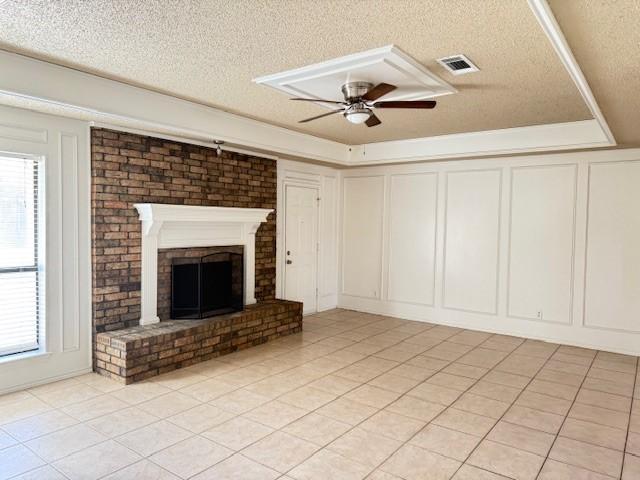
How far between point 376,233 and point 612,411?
425 centimetres

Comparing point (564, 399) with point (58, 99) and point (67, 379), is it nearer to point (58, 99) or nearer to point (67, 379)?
point (67, 379)

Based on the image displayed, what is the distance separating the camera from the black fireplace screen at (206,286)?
5.12 meters

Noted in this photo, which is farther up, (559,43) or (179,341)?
(559,43)

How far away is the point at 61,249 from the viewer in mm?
4176

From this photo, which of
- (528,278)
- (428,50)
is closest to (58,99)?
(428,50)

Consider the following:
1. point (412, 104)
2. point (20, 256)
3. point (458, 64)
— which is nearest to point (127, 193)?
point (20, 256)

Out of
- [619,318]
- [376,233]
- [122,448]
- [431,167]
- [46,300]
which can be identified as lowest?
[122,448]

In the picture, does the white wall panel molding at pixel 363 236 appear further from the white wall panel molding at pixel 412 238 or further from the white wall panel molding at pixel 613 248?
the white wall panel molding at pixel 613 248

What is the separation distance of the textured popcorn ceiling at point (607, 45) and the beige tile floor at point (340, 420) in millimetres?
2504

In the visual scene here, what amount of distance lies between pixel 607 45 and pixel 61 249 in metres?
4.46

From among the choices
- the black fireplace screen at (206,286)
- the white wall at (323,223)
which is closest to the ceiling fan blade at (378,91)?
the black fireplace screen at (206,286)

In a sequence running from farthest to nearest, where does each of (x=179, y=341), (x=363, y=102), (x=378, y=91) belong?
(x=179, y=341), (x=363, y=102), (x=378, y=91)

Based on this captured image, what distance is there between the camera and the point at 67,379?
13.9 ft

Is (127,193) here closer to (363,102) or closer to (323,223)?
(363,102)
